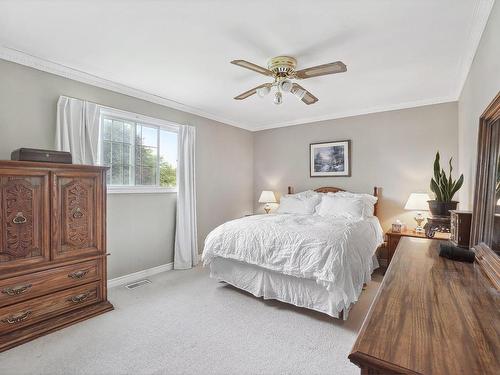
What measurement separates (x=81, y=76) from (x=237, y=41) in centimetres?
192

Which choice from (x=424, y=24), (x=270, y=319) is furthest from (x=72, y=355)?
(x=424, y=24)

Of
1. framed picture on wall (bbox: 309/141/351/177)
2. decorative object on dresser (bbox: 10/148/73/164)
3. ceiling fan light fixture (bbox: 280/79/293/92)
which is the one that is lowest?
decorative object on dresser (bbox: 10/148/73/164)

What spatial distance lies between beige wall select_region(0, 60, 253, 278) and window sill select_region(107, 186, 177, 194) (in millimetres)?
64

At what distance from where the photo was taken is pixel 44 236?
2.32 m

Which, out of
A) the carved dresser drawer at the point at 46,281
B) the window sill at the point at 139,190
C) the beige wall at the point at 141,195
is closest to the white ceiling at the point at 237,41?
the beige wall at the point at 141,195

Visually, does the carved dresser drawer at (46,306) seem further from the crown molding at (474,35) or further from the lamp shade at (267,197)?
the crown molding at (474,35)

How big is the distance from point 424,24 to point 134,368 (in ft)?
11.1

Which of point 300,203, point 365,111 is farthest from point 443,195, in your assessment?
point 365,111

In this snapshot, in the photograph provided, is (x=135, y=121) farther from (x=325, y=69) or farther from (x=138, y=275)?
(x=325, y=69)

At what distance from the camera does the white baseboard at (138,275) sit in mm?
3337

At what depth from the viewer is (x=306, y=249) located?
2568mm

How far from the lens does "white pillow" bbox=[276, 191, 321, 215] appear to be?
4.31 m

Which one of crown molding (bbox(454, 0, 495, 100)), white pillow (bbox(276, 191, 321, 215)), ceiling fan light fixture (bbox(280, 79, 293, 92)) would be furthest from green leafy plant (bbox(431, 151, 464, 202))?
white pillow (bbox(276, 191, 321, 215))

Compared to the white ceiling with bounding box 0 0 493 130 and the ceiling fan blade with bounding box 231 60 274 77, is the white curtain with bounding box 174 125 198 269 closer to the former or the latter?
the white ceiling with bounding box 0 0 493 130
